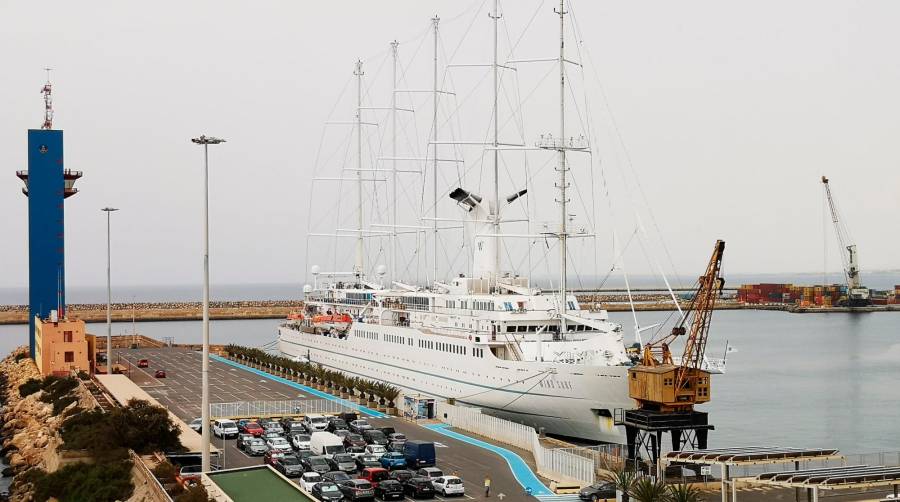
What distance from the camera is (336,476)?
28609 mm

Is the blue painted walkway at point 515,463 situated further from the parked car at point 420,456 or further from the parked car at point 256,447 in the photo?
the parked car at point 256,447

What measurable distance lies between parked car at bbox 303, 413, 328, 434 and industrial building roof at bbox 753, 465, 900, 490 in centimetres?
1890

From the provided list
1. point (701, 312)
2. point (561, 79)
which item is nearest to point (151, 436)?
point (701, 312)

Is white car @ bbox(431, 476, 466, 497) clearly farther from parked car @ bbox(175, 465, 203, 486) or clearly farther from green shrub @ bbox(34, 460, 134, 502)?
green shrub @ bbox(34, 460, 134, 502)

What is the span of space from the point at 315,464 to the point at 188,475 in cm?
419

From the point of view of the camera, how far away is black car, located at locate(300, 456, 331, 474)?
3027 centimetres

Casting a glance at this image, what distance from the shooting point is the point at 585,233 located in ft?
156

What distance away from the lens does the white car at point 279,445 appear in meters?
33.6

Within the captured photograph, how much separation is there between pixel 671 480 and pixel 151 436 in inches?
674

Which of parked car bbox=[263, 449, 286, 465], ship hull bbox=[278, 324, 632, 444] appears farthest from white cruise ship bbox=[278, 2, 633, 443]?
parked car bbox=[263, 449, 286, 465]

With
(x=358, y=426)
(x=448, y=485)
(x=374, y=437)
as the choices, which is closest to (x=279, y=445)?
(x=374, y=437)

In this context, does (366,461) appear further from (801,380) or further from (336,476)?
(801,380)

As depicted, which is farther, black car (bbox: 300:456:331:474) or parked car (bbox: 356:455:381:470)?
parked car (bbox: 356:455:381:470)

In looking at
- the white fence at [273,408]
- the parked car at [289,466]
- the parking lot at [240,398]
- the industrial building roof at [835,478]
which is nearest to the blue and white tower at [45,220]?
the parking lot at [240,398]
